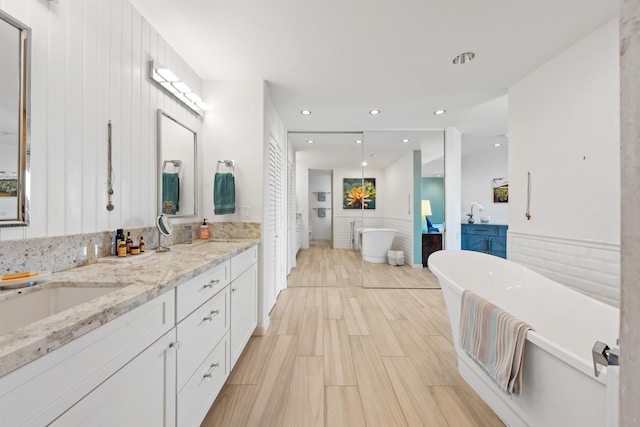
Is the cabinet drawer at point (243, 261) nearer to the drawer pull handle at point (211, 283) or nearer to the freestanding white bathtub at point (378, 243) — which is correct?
the drawer pull handle at point (211, 283)

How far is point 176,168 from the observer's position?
7.28 ft

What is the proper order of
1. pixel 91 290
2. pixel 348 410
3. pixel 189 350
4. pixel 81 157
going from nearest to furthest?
pixel 91 290 → pixel 189 350 → pixel 81 157 → pixel 348 410

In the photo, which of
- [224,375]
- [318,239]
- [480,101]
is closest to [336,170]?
[318,239]

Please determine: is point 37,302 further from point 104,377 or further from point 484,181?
point 484,181

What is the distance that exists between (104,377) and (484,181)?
6.37 m

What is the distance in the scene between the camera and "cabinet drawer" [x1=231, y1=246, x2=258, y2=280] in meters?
1.88

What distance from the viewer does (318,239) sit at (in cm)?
845

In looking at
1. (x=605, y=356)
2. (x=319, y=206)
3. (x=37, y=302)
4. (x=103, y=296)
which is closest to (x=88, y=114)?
(x=37, y=302)

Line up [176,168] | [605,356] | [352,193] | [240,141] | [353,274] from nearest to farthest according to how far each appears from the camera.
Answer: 1. [605,356]
2. [176,168]
3. [240,141]
4. [353,274]
5. [352,193]

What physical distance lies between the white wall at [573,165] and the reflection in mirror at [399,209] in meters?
1.76

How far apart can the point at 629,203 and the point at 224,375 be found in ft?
6.34

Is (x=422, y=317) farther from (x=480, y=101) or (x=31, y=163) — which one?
(x=31, y=163)

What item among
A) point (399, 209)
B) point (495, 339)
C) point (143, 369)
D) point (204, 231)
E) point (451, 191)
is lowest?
point (495, 339)

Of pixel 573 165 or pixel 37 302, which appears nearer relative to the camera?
pixel 37 302
